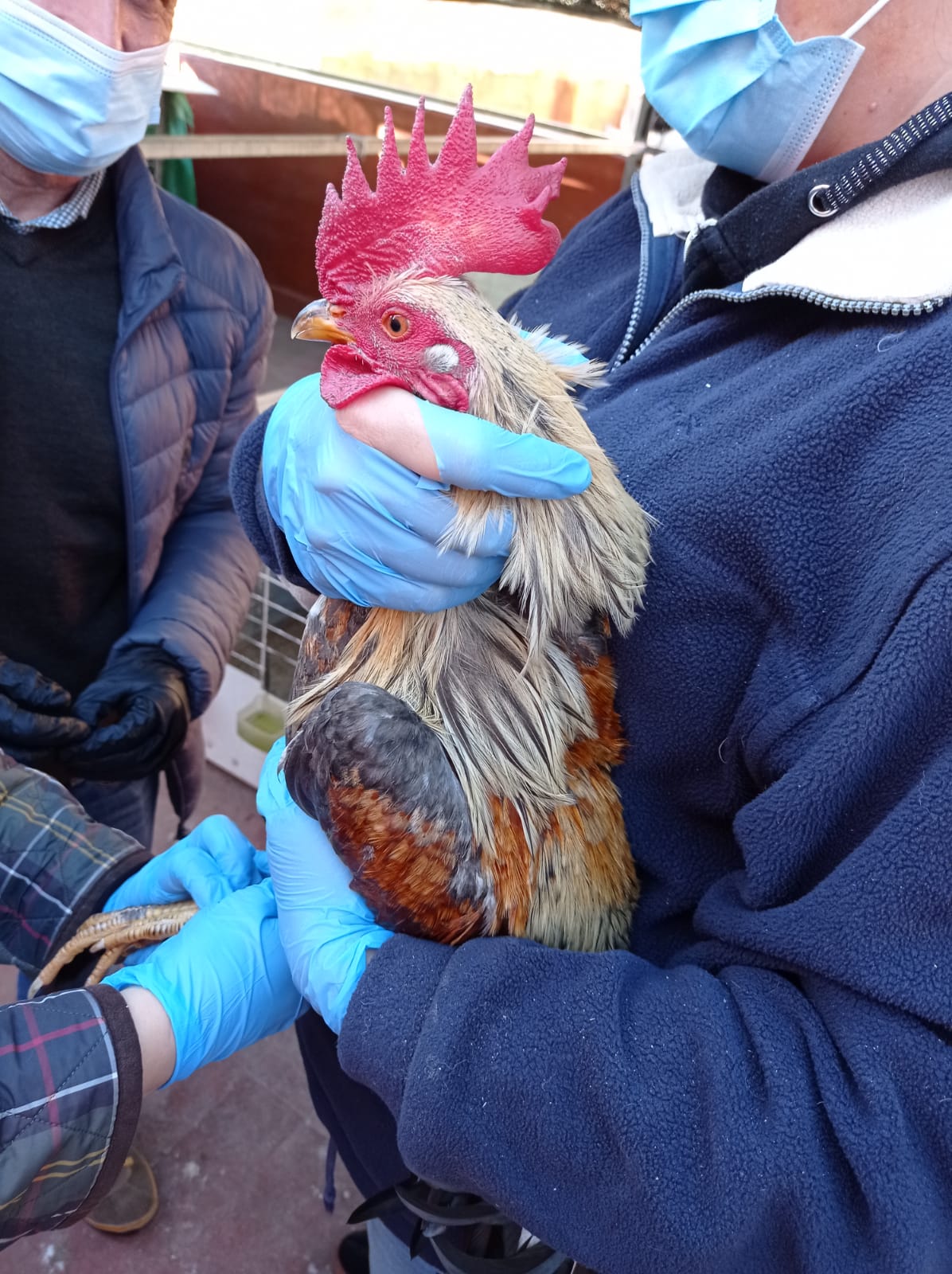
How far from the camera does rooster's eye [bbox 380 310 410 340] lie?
3.94ft

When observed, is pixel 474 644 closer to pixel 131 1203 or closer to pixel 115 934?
pixel 115 934

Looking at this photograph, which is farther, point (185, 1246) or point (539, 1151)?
point (185, 1246)

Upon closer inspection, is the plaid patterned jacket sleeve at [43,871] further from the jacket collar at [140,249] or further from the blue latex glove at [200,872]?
the jacket collar at [140,249]

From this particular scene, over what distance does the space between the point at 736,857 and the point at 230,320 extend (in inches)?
79.2

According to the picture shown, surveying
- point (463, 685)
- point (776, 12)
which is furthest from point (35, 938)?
point (776, 12)

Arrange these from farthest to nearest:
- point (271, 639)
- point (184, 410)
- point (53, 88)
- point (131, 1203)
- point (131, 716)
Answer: point (271, 639)
point (131, 1203)
point (184, 410)
point (131, 716)
point (53, 88)

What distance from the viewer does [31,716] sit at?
2.07 metres

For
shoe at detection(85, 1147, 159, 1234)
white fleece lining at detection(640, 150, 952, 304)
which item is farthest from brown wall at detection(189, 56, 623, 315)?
shoe at detection(85, 1147, 159, 1234)

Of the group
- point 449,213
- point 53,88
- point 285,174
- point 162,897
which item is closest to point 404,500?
point 449,213

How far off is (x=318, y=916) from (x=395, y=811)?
0.28 m

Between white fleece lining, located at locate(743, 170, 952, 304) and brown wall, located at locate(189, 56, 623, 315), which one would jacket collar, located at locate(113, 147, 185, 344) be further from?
brown wall, located at locate(189, 56, 623, 315)

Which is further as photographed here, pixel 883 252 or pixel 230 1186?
pixel 230 1186

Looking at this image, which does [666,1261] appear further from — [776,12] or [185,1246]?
[185,1246]

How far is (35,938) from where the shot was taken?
5.58 feet
